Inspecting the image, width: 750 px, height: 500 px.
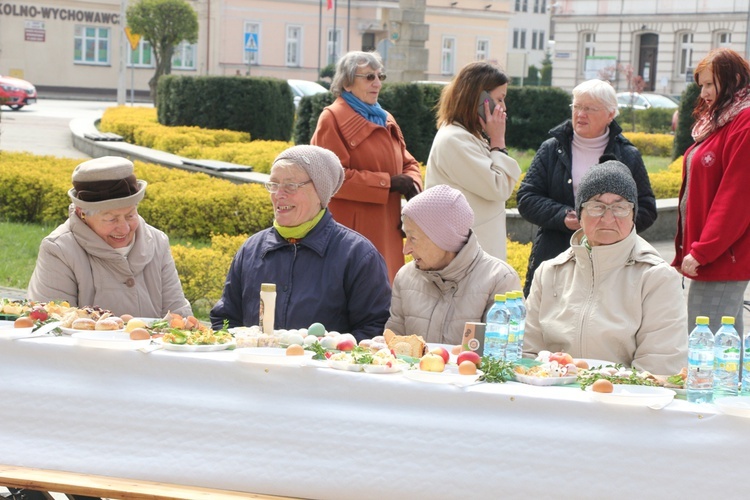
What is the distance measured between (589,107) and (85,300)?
2.53 metres

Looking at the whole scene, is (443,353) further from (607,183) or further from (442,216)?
(607,183)

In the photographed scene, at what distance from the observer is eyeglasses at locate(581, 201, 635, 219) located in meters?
4.14

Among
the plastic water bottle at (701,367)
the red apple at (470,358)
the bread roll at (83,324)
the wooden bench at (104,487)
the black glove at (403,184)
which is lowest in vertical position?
the wooden bench at (104,487)

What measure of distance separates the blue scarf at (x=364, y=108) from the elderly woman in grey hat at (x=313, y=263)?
1617 millimetres

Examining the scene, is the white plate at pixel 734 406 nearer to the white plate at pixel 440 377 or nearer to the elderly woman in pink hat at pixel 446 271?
the white plate at pixel 440 377

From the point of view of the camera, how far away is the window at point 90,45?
4819 centimetres

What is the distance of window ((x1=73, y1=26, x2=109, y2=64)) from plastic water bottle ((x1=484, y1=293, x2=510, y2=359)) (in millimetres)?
46575

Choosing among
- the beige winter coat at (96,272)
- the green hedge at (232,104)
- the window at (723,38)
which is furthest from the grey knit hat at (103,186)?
the window at (723,38)

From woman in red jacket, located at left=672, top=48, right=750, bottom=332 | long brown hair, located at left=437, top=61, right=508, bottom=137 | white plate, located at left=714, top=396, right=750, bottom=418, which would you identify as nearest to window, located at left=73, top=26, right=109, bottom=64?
long brown hair, located at left=437, top=61, right=508, bottom=137

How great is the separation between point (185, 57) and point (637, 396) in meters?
49.5

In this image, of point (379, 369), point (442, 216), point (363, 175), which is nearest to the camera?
point (379, 369)

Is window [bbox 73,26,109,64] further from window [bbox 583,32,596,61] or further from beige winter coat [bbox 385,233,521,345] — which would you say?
beige winter coat [bbox 385,233,521,345]

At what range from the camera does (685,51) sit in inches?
2251

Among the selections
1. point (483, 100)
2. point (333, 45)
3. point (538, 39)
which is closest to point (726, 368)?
point (483, 100)
